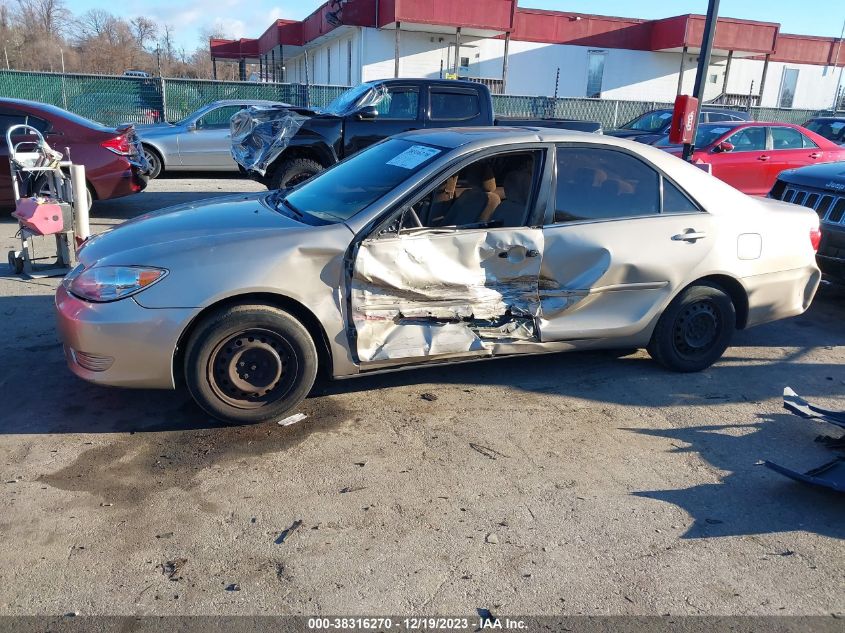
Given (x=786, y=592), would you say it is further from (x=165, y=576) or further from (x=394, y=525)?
(x=165, y=576)

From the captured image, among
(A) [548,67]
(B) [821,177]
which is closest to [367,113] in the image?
(B) [821,177]

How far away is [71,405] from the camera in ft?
13.6

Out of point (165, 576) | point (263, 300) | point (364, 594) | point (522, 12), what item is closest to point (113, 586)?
point (165, 576)

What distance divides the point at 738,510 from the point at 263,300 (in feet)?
8.76

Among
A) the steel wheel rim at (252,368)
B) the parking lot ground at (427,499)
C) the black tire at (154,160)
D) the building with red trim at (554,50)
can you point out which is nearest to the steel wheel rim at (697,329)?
the parking lot ground at (427,499)

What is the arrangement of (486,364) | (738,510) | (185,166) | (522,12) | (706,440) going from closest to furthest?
(738,510) < (706,440) < (486,364) < (185,166) < (522,12)

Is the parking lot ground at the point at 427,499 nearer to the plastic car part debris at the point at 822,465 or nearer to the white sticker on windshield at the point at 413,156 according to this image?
the plastic car part debris at the point at 822,465

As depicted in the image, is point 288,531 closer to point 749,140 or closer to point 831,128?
point 749,140

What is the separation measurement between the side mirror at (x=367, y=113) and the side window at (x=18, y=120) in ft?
13.5

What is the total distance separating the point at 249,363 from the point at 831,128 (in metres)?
16.6

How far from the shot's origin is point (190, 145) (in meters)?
13.2

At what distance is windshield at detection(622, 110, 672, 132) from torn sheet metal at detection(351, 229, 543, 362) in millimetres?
11553

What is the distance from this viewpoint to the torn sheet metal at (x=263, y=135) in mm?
9562

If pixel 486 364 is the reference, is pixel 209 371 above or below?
above
